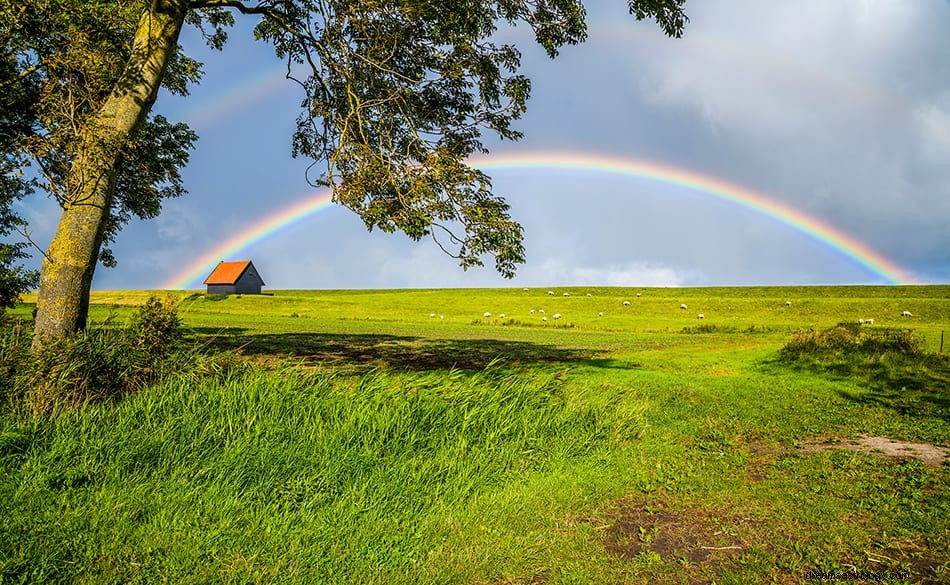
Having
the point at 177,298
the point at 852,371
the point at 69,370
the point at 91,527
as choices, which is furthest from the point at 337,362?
the point at 852,371

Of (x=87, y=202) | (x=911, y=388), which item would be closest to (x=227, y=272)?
(x=87, y=202)

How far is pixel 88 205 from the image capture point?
1002 cm

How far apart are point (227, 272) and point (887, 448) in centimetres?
10565

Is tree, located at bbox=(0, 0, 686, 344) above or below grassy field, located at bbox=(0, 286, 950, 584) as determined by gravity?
above

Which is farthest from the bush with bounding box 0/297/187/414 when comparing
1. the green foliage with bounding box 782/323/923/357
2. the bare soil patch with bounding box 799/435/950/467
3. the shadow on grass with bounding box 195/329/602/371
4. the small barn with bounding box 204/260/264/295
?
the small barn with bounding box 204/260/264/295

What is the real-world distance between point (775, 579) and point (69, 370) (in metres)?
8.90

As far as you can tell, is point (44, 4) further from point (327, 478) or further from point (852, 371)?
point (852, 371)

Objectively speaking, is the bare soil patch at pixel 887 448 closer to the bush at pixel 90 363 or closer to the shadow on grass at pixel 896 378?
the shadow on grass at pixel 896 378

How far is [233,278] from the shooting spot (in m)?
99.5

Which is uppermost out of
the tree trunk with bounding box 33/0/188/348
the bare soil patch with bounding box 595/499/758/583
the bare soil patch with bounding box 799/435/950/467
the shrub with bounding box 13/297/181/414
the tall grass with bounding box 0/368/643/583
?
the tree trunk with bounding box 33/0/188/348

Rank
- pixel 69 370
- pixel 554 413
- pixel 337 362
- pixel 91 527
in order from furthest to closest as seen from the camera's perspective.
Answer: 1. pixel 337 362
2. pixel 554 413
3. pixel 69 370
4. pixel 91 527

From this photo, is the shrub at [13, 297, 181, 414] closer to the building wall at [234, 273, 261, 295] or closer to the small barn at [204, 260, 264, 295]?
the small barn at [204, 260, 264, 295]

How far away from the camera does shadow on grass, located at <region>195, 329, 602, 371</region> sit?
17.6 meters

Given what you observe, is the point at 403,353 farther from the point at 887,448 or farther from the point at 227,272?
the point at 227,272
